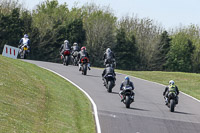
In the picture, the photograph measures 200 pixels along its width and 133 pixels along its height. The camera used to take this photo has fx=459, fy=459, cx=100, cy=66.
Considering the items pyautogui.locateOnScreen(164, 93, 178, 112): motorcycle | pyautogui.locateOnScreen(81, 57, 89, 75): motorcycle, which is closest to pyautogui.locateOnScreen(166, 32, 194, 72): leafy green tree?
pyautogui.locateOnScreen(81, 57, 89, 75): motorcycle

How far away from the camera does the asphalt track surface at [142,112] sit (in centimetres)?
1698

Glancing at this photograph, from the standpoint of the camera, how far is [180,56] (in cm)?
8056

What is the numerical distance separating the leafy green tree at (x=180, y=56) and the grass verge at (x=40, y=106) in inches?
2193

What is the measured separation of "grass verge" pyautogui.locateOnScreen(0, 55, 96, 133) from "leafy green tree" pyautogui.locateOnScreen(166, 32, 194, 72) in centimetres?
5569

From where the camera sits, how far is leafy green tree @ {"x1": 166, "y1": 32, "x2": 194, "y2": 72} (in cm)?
7900

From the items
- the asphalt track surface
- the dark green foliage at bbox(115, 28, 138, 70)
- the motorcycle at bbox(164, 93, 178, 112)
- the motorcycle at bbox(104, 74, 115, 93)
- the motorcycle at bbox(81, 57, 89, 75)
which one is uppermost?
the dark green foliage at bbox(115, 28, 138, 70)

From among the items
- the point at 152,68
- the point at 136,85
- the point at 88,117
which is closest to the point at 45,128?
the point at 88,117

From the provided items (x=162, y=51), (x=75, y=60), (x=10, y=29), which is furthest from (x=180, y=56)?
(x=75, y=60)

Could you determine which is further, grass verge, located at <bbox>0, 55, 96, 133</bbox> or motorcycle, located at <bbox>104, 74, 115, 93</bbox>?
motorcycle, located at <bbox>104, 74, 115, 93</bbox>

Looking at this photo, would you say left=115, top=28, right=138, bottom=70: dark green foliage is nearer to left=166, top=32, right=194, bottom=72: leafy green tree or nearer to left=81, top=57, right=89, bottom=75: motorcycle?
left=166, top=32, right=194, bottom=72: leafy green tree

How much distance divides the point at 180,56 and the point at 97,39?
1668 cm

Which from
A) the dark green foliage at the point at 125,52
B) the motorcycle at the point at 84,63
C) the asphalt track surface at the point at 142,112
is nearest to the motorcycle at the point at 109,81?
the asphalt track surface at the point at 142,112

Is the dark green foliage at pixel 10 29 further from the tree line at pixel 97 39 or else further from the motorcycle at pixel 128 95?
the motorcycle at pixel 128 95

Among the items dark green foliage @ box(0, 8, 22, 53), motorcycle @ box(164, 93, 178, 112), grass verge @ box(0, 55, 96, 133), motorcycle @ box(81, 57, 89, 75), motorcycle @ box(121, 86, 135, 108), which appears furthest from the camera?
dark green foliage @ box(0, 8, 22, 53)
